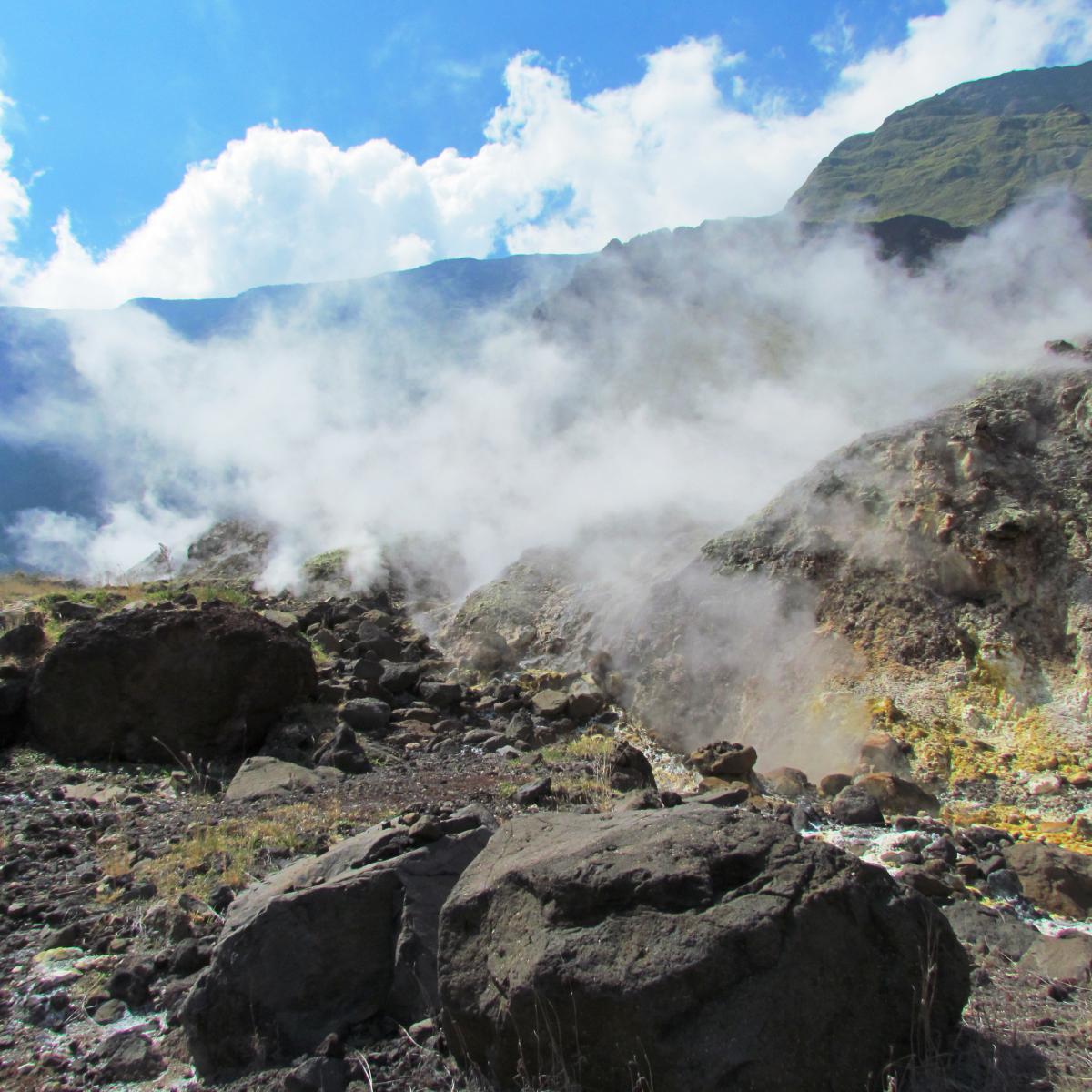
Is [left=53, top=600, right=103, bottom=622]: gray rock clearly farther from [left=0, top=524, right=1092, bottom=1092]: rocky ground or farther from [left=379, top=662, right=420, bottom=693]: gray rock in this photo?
[left=379, top=662, right=420, bottom=693]: gray rock

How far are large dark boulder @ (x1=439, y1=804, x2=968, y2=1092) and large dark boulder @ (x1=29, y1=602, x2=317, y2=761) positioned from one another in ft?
21.2

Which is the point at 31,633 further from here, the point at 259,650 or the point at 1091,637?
the point at 1091,637

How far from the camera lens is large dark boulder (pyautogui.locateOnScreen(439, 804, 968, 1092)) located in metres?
2.35

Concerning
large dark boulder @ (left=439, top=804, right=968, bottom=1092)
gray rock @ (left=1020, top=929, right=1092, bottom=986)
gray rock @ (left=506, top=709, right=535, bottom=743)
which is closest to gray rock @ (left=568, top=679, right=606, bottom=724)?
gray rock @ (left=506, top=709, right=535, bottom=743)

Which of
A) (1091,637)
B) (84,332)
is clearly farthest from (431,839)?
(84,332)

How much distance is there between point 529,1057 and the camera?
8.27ft

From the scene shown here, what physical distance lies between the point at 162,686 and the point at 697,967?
7.84 m

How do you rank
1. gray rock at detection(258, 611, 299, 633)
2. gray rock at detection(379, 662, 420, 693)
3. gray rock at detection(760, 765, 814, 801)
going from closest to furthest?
gray rock at detection(760, 765, 814, 801), gray rock at detection(379, 662, 420, 693), gray rock at detection(258, 611, 299, 633)

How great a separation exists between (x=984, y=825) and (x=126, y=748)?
7883 mm

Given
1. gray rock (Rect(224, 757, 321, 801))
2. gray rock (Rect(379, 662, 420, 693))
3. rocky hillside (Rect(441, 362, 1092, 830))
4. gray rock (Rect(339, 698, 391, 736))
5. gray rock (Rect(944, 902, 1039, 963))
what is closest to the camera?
gray rock (Rect(944, 902, 1039, 963))

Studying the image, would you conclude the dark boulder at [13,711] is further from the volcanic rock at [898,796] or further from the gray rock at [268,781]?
the volcanic rock at [898,796]

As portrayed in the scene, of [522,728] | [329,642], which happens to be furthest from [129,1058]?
[329,642]

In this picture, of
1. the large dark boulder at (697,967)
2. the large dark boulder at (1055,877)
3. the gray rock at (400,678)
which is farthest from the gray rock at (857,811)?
the gray rock at (400,678)

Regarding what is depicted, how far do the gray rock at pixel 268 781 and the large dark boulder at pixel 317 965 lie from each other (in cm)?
329
